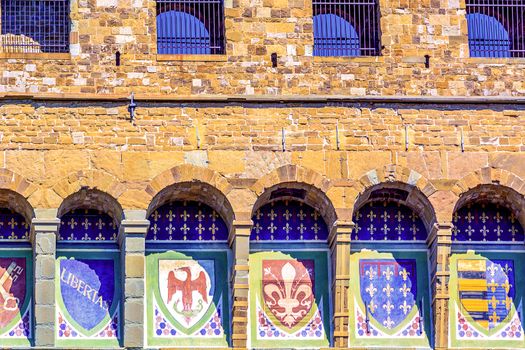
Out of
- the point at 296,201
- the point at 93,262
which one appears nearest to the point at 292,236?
the point at 296,201

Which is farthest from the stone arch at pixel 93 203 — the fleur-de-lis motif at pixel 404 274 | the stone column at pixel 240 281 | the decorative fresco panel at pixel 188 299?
the fleur-de-lis motif at pixel 404 274

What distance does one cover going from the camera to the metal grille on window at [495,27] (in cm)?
3756

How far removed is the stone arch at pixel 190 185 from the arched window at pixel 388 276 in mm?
2065

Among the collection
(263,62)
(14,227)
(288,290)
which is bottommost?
(288,290)

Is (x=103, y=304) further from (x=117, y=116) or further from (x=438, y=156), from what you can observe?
(x=438, y=156)

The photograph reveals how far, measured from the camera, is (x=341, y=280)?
3566cm

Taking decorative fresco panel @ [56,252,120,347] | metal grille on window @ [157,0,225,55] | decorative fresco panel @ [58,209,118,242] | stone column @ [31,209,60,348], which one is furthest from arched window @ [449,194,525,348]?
stone column @ [31,209,60,348]

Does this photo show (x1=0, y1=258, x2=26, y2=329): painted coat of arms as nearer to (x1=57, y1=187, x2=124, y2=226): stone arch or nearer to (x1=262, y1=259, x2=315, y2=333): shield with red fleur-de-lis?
(x1=57, y1=187, x2=124, y2=226): stone arch

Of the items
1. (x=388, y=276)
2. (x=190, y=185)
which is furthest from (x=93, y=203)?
(x=388, y=276)

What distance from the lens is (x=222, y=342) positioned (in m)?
35.8

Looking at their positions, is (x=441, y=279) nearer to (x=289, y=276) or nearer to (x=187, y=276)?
(x=289, y=276)

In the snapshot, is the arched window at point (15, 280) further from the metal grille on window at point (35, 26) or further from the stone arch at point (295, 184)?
the stone arch at point (295, 184)

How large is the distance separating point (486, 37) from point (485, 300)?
4.23 metres

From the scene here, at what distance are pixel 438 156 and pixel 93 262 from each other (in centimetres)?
537
